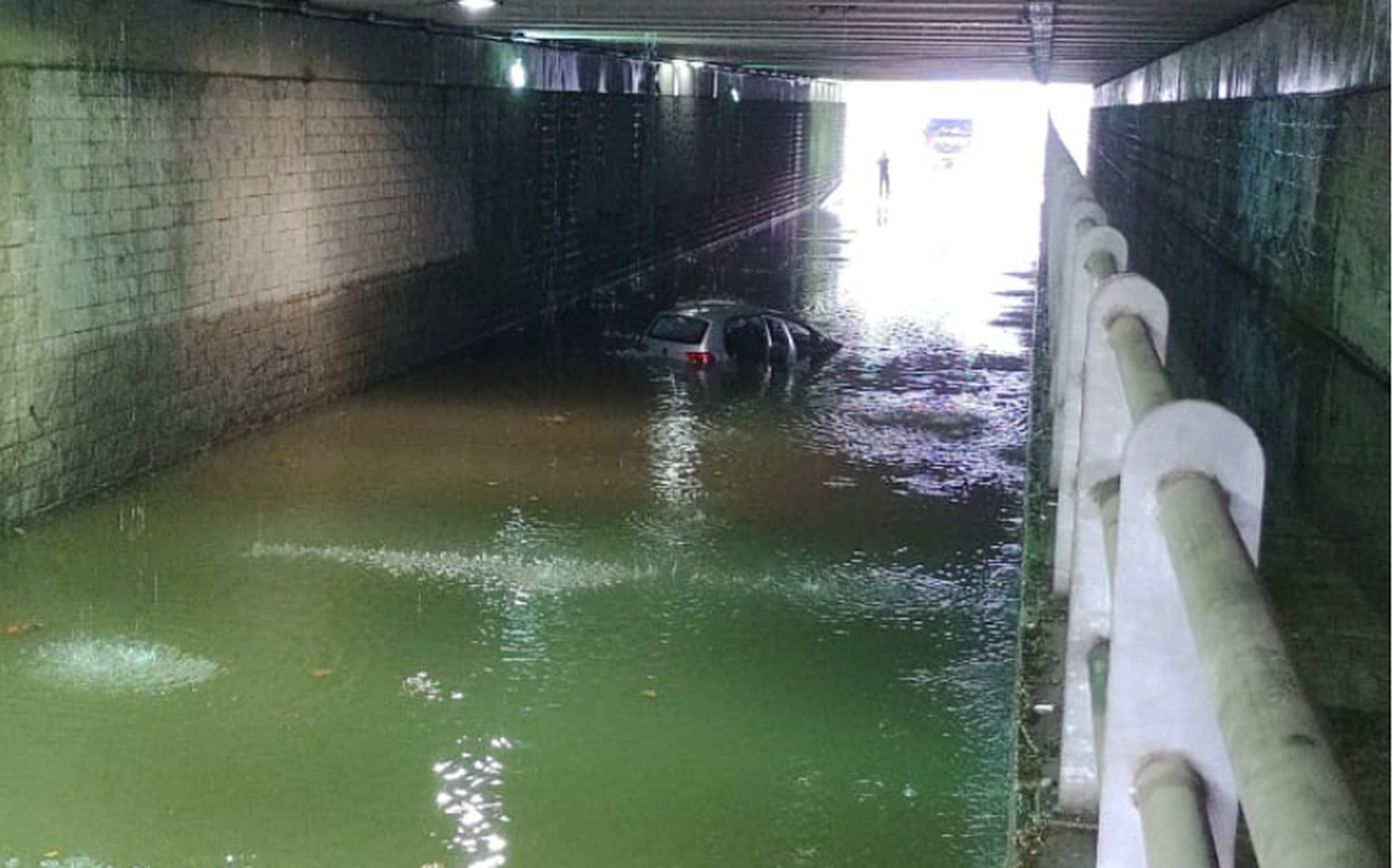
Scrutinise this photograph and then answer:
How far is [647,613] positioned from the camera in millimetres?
9633

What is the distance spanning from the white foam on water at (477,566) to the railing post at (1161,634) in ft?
26.7

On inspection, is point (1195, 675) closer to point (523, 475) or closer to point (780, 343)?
point (523, 475)

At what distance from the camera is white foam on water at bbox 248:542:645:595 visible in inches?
401

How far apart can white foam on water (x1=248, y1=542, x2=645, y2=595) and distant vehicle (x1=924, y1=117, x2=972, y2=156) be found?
6818cm

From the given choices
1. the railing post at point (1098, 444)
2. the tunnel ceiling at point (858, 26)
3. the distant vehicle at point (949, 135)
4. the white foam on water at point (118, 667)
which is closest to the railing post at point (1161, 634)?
the railing post at point (1098, 444)

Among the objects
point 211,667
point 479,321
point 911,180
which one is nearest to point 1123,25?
point 479,321

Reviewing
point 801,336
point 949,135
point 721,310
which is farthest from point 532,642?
point 949,135

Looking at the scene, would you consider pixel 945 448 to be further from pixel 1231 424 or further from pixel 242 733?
pixel 1231 424

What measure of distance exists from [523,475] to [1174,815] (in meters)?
11.6

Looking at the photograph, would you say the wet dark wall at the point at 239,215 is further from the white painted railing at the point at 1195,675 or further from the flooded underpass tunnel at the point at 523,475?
the white painted railing at the point at 1195,675

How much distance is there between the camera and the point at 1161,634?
1941 millimetres

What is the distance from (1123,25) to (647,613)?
562 inches

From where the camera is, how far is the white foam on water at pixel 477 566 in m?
10.2

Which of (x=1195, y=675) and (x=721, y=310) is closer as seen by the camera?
(x=1195, y=675)
